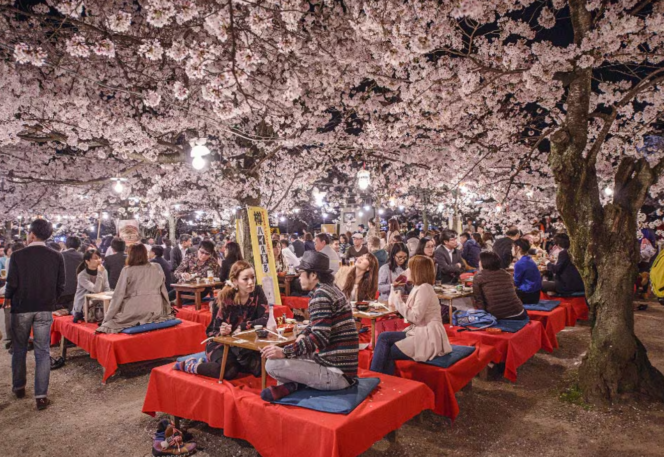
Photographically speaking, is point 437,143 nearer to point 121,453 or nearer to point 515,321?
point 515,321

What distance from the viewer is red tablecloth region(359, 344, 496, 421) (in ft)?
15.2

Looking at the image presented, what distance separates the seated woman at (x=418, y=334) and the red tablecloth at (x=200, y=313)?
12.5 feet

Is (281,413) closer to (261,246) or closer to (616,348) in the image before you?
(616,348)

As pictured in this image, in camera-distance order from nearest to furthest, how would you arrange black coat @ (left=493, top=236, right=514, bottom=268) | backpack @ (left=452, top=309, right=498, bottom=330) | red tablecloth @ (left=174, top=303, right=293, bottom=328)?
backpack @ (left=452, top=309, right=498, bottom=330) → red tablecloth @ (left=174, top=303, right=293, bottom=328) → black coat @ (left=493, top=236, right=514, bottom=268)

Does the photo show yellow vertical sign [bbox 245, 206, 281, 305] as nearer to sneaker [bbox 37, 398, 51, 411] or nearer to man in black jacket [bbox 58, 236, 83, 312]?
man in black jacket [bbox 58, 236, 83, 312]

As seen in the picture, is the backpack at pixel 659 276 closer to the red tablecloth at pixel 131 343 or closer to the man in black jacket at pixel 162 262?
the red tablecloth at pixel 131 343

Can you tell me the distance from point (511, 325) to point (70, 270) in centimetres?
834

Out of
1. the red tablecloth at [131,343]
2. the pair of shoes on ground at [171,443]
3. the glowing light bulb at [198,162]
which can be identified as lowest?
the pair of shoes on ground at [171,443]

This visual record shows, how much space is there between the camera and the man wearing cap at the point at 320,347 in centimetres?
374

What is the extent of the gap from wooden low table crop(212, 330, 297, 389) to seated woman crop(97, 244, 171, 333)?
2771 millimetres

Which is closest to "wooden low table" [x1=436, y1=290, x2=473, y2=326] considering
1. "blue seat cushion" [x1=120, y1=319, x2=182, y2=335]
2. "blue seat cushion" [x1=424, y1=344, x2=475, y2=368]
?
"blue seat cushion" [x1=424, y1=344, x2=475, y2=368]

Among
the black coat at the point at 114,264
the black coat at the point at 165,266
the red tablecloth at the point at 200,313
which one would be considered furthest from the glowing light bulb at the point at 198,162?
the red tablecloth at the point at 200,313

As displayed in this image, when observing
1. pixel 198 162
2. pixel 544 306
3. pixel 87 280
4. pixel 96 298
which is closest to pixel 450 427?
pixel 544 306

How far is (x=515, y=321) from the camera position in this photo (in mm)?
6578
